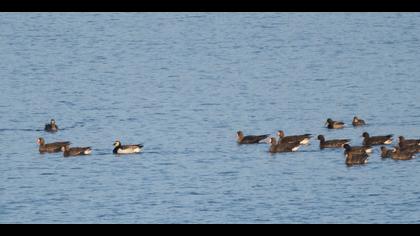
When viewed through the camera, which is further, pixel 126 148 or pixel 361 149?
pixel 126 148

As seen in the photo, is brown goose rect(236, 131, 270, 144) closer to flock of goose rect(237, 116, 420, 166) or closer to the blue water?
flock of goose rect(237, 116, 420, 166)

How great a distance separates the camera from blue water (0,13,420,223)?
33281 millimetres

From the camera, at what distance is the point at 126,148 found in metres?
→ 39.9

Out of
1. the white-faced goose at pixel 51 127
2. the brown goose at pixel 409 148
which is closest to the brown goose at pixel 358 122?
the brown goose at pixel 409 148


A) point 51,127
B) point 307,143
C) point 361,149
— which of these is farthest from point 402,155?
point 51,127

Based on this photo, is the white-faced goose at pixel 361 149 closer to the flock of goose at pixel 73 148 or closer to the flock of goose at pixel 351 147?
the flock of goose at pixel 351 147

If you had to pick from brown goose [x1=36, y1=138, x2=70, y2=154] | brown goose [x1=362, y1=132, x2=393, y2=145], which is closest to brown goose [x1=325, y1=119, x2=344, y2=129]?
brown goose [x1=362, y1=132, x2=393, y2=145]

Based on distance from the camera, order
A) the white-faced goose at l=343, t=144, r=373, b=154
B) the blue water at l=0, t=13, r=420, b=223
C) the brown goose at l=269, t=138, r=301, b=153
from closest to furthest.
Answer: the blue water at l=0, t=13, r=420, b=223 < the white-faced goose at l=343, t=144, r=373, b=154 < the brown goose at l=269, t=138, r=301, b=153

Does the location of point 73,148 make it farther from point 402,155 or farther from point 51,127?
point 402,155

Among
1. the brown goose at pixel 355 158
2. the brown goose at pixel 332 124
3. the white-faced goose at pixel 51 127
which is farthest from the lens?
the white-faced goose at pixel 51 127

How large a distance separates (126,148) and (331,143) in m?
5.86

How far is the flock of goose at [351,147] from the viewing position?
1513 inches

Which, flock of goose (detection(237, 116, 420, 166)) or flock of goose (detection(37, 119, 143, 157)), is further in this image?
flock of goose (detection(37, 119, 143, 157))
